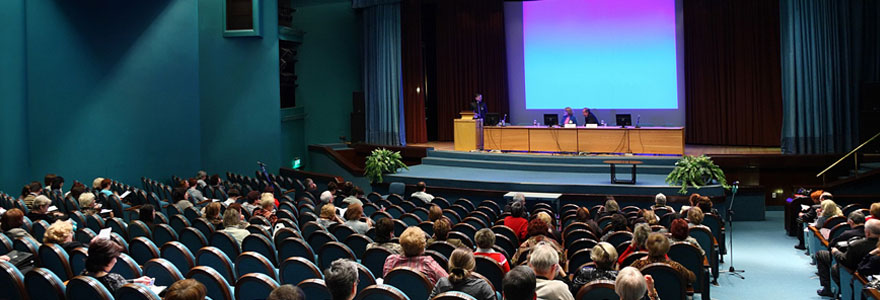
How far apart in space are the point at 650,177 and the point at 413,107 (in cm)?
760

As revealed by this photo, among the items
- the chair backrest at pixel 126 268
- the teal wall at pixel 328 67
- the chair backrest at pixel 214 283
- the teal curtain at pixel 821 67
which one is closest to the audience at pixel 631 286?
the chair backrest at pixel 214 283

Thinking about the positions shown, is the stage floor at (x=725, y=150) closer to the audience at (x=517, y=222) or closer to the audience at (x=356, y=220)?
the audience at (x=517, y=222)

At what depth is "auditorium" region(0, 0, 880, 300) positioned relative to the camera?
613cm

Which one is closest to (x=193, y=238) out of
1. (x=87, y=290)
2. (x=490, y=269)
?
(x=87, y=290)

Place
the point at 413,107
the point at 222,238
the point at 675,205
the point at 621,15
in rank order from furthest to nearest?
the point at 413,107 < the point at 621,15 < the point at 675,205 < the point at 222,238

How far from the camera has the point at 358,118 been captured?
18281 mm

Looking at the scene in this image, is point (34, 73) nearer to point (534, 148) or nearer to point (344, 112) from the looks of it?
point (344, 112)

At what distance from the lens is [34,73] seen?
1252 centimetres

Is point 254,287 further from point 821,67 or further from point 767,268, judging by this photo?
point 821,67

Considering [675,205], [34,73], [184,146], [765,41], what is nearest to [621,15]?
[765,41]

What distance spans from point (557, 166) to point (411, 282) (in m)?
9.94

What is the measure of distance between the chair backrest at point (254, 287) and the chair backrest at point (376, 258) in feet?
4.23

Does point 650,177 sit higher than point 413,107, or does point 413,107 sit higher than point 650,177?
point 413,107

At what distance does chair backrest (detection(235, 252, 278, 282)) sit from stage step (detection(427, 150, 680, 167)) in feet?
31.0
